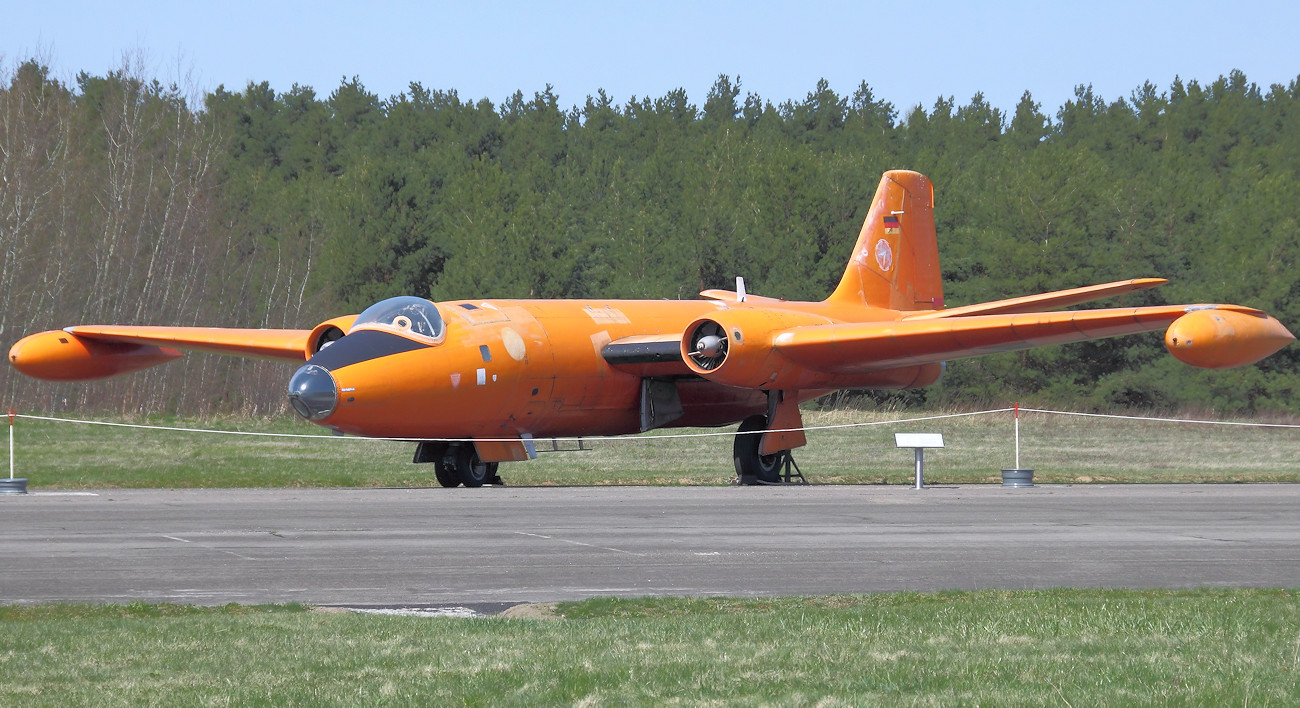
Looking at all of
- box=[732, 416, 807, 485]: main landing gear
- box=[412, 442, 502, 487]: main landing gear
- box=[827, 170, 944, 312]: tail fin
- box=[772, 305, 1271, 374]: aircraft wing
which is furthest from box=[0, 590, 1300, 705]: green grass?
box=[827, 170, 944, 312]: tail fin

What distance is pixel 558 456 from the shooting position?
3022 cm

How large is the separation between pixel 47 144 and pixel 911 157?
48174 mm

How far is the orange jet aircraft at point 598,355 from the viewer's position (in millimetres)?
18391

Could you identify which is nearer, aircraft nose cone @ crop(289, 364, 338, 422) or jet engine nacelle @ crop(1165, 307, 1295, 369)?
jet engine nacelle @ crop(1165, 307, 1295, 369)

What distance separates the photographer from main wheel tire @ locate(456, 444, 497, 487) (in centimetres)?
2092

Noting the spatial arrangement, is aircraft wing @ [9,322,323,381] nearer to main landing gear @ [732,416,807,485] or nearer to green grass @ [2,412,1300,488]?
green grass @ [2,412,1300,488]

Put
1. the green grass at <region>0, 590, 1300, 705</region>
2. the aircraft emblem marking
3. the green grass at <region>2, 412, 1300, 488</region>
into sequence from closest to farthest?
1. the green grass at <region>0, 590, 1300, 705</region>
2. the green grass at <region>2, 412, 1300, 488</region>
3. the aircraft emblem marking

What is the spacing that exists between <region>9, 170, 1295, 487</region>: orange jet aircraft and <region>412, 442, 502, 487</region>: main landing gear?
0.02m

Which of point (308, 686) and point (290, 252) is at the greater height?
point (290, 252)

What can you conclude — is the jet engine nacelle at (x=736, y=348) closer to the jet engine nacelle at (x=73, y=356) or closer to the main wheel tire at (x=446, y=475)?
the main wheel tire at (x=446, y=475)

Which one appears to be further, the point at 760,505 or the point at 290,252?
the point at 290,252

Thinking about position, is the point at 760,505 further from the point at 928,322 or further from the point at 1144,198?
the point at 1144,198

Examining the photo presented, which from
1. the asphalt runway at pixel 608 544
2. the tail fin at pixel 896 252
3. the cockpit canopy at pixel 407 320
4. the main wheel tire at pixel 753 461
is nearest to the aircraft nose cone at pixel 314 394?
the asphalt runway at pixel 608 544

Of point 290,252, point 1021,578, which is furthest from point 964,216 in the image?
point 1021,578
